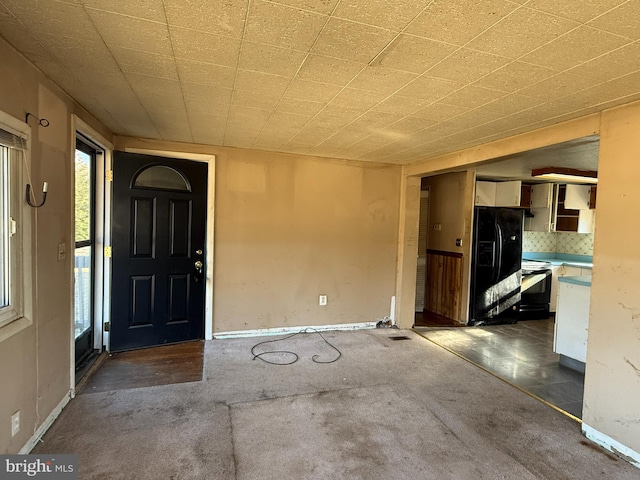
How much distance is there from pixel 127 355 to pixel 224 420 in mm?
1605

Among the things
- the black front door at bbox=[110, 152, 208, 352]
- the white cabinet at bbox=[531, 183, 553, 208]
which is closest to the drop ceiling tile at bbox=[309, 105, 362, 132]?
the black front door at bbox=[110, 152, 208, 352]

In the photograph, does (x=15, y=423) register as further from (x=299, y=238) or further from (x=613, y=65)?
(x=613, y=65)

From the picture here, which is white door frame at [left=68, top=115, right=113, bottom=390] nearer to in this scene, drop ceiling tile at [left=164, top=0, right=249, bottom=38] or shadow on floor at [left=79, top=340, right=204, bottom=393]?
shadow on floor at [left=79, top=340, right=204, bottom=393]

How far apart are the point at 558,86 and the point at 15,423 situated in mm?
3401

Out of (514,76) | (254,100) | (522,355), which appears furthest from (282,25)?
(522,355)

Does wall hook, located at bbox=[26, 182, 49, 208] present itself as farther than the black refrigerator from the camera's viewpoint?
No

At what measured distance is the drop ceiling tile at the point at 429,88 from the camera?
1992 mm

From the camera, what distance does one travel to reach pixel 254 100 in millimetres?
2414

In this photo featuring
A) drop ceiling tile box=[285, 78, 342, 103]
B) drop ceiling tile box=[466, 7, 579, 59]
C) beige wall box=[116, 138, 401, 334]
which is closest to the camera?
drop ceiling tile box=[466, 7, 579, 59]

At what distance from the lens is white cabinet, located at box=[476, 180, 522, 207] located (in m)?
5.04

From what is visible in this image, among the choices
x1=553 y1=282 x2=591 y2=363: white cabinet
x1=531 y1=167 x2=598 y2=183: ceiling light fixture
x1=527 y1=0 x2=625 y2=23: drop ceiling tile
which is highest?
x1=527 y1=0 x2=625 y2=23: drop ceiling tile

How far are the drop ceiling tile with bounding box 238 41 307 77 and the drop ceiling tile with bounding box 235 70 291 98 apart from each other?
6cm

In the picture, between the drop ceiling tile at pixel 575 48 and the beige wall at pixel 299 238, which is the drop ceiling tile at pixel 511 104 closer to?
the drop ceiling tile at pixel 575 48

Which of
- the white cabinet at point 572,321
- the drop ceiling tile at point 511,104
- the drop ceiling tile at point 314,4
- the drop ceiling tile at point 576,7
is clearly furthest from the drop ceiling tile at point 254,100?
the white cabinet at point 572,321
